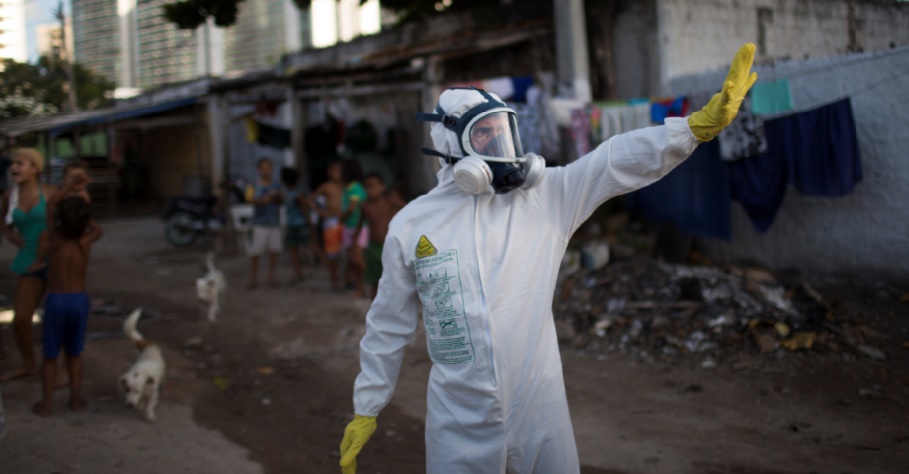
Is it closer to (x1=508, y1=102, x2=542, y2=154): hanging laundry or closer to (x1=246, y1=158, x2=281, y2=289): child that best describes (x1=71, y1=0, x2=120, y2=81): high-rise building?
(x1=246, y1=158, x2=281, y2=289): child

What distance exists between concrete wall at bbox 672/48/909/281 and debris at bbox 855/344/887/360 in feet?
4.07

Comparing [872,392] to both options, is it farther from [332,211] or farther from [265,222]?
[265,222]

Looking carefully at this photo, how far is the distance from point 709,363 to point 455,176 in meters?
3.96

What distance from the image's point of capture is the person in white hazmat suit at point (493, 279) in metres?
2.23

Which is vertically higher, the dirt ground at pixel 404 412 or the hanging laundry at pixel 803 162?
the hanging laundry at pixel 803 162

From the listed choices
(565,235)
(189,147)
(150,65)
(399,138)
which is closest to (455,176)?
(565,235)

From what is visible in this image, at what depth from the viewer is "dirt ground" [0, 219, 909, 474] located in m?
3.96

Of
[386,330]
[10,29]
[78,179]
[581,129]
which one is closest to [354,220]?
[581,129]

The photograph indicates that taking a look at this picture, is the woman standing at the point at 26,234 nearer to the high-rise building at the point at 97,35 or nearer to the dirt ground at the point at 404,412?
the dirt ground at the point at 404,412

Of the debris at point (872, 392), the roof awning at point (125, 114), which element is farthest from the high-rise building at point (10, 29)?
the roof awning at point (125, 114)

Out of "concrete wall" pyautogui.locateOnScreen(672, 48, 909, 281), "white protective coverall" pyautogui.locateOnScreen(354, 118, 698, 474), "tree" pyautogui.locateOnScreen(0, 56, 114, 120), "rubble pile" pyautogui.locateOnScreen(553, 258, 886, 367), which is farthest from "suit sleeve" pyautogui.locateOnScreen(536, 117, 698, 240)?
"tree" pyautogui.locateOnScreen(0, 56, 114, 120)

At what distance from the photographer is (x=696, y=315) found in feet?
20.0

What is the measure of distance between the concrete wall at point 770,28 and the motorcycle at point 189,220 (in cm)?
771

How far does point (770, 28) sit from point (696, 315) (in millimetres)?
5152
